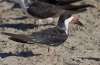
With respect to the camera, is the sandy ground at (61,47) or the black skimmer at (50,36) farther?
the sandy ground at (61,47)

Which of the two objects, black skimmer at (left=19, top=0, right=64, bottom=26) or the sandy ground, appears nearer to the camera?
the sandy ground

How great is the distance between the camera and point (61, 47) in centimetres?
825

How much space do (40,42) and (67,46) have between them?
3.78 feet

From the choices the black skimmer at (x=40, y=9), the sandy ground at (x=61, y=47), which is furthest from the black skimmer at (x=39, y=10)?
the sandy ground at (x=61, y=47)

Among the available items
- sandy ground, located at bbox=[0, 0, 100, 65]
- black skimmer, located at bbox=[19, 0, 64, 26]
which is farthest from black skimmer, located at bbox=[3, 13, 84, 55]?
black skimmer, located at bbox=[19, 0, 64, 26]

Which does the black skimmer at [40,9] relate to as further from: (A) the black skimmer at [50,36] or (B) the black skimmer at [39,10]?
(A) the black skimmer at [50,36]

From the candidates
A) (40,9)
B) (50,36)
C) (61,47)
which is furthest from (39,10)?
(50,36)

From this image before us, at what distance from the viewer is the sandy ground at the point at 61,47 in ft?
24.3

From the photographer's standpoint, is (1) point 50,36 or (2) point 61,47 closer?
(1) point 50,36

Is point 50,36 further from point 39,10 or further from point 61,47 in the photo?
point 39,10

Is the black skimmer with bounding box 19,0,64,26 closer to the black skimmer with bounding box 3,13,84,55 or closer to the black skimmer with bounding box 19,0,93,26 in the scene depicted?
the black skimmer with bounding box 19,0,93,26

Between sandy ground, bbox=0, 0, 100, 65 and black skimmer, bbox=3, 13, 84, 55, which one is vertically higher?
black skimmer, bbox=3, 13, 84, 55

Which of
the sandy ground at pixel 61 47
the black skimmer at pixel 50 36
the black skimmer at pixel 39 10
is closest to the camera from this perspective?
the black skimmer at pixel 50 36

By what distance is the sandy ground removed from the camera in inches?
292
